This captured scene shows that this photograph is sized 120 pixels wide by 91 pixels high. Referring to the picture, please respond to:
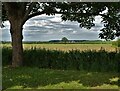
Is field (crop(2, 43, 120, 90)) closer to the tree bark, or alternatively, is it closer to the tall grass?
the tall grass

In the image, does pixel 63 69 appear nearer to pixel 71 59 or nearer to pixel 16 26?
pixel 71 59

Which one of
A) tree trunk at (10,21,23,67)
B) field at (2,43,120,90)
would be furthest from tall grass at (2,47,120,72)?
tree trunk at (10,21,23,67)

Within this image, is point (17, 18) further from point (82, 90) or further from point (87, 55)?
point (82, 90)

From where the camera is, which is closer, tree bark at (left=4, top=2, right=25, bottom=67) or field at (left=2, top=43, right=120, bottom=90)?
field at (left=2, top=43, right=120, bottom=90)

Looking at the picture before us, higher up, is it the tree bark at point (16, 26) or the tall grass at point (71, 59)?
the tree bark at point (16, 26)

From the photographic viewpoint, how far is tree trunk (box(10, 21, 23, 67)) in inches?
998

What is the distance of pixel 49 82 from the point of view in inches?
666

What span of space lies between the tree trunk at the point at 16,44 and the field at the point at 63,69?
0.80 metres

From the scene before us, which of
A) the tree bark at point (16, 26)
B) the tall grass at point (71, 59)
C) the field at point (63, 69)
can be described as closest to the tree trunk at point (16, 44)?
the tree bark at point (16, 26)

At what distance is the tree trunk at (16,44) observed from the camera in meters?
25.3

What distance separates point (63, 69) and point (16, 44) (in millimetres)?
4328

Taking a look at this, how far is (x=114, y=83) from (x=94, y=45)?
564 inches

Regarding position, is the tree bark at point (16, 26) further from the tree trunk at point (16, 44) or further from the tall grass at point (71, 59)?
the tall grass at point (71, 59)

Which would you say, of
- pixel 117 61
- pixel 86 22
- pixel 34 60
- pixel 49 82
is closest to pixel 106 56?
pixel 117 61
